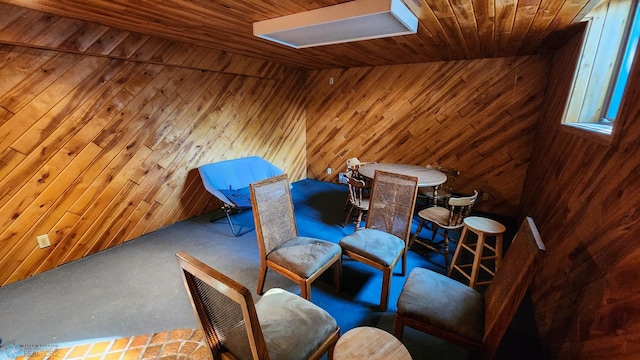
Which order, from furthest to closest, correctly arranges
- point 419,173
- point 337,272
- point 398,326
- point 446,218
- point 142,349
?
point 419,173 → point 446,218 → point 337,272 → point 142,349 → point 398,326

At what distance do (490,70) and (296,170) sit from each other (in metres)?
3.76

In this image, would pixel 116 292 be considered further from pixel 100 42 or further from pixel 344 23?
pixel 344 23

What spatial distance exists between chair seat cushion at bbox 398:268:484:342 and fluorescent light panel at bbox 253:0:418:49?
70.7 inches

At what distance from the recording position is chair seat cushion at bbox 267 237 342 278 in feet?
6.13

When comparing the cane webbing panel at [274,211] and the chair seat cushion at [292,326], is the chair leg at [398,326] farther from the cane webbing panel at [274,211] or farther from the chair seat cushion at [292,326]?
the cane webbing panel at [274,211]

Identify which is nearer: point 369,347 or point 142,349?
point 369,347

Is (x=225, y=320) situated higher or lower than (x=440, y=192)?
lower

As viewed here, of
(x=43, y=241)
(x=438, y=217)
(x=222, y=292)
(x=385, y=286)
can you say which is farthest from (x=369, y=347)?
(x=43, y=241)

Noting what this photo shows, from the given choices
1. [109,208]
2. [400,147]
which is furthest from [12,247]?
[400,147]

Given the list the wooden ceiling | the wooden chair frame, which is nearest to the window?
the wooden ceiling

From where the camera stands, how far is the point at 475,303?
1.48m

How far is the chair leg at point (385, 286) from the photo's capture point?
1.98m

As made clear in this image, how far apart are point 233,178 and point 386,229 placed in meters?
2.42

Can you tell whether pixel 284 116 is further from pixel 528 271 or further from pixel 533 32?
pixel 528 271
